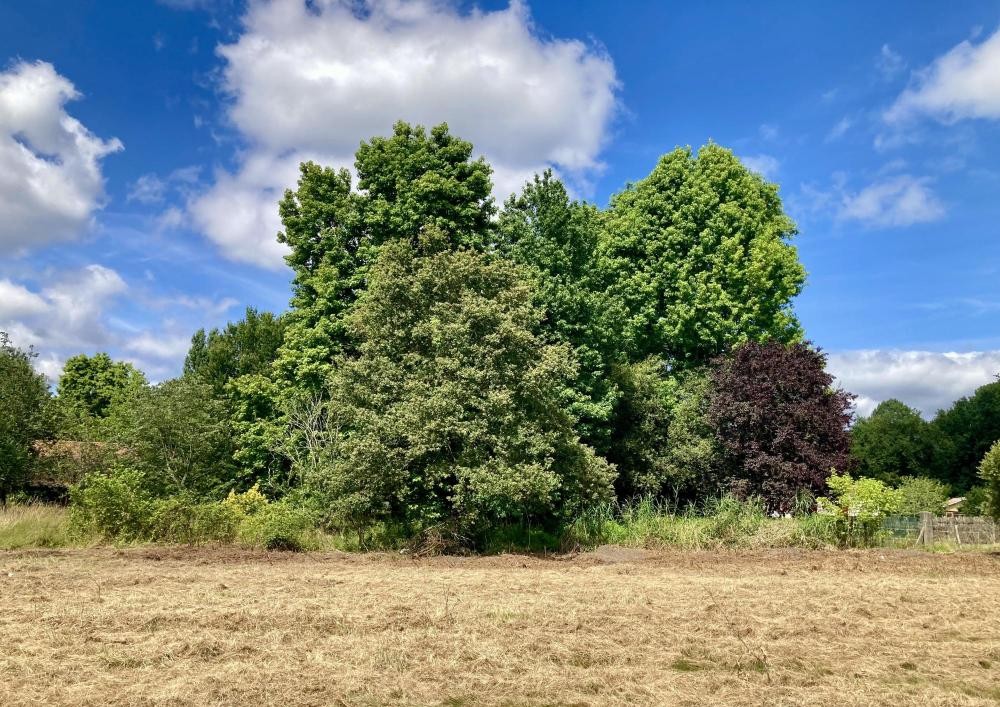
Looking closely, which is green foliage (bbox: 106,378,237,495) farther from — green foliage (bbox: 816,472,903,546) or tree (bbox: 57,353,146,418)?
tree (bbox: 57,353,146,418)

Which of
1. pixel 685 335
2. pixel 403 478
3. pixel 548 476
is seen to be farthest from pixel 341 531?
pixel 685 335

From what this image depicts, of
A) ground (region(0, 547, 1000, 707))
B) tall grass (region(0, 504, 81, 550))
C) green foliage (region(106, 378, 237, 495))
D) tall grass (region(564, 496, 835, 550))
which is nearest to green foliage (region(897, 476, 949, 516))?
tall grass (region(564, 496, 835, 550))

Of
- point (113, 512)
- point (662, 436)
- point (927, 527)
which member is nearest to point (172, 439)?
point (113, 512)

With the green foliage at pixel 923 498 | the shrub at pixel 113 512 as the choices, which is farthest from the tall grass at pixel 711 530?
the green foliage at pixel 923 498

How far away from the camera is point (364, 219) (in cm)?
2453

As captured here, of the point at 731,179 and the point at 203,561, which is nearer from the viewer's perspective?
the point at 203,561

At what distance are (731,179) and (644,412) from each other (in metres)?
10.9

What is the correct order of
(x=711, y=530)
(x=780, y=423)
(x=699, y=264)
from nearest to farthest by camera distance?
(x=711, y=530) < (x=780, y=423) < (x=699, y=264)

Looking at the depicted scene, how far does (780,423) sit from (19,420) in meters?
24.8

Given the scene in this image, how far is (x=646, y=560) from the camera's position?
15320 mm

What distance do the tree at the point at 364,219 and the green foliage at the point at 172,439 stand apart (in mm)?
3807

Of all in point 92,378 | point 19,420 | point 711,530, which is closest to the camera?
point 711,530

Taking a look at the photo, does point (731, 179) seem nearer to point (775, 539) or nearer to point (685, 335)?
point (685, 335)

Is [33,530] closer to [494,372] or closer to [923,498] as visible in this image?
[494,372]
